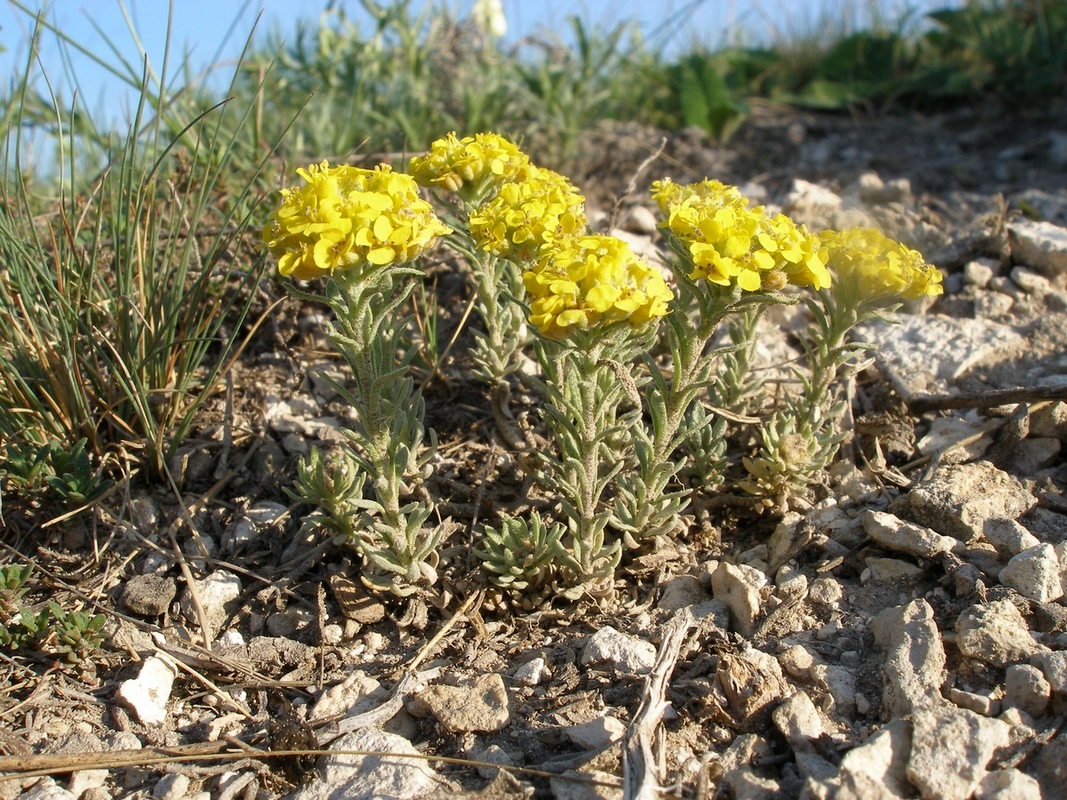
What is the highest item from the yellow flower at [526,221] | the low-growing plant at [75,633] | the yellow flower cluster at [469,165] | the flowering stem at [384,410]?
the yellow flower cluster at [469,165]


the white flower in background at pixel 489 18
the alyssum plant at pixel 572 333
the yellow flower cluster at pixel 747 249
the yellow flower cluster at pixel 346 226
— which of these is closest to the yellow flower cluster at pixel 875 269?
the alyssum plant at pixel 572 333

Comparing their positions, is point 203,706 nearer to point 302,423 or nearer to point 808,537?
point 302,423

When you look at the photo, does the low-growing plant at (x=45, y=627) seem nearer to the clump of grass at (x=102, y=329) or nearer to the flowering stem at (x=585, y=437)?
the clump of grass at (x=102, y=329)

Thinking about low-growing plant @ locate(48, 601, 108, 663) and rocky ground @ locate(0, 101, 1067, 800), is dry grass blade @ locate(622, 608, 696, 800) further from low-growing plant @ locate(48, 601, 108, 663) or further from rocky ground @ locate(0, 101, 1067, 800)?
low-growing plant @ locate(48, 601, 108, 663)

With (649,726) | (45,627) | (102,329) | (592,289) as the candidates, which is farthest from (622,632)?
(102,329)

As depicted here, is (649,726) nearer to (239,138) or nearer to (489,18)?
(239,138)

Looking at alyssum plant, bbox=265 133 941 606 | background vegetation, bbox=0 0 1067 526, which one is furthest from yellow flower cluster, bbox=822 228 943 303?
background vegetation, bbox=0 0 1067 526
